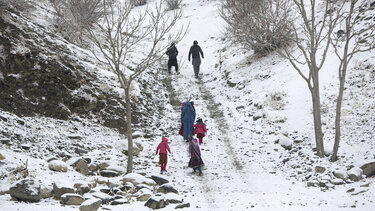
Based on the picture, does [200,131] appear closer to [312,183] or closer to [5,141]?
[312,183]

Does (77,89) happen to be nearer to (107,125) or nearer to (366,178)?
(107,125)

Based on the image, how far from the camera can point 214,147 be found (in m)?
11.6

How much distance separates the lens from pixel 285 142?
10812mm

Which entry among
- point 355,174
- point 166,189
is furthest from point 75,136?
point 355,174

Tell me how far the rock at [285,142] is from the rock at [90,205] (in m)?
6.70

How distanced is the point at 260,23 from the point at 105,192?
1343cm

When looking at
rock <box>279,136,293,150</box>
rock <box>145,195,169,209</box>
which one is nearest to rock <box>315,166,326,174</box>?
rock <box>279,136,293,150</box>

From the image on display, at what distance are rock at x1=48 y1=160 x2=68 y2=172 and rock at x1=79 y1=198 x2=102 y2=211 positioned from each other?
2.11 m

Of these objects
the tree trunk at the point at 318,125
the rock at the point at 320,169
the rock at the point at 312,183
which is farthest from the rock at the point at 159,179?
the tree trunk at the point at 318,125

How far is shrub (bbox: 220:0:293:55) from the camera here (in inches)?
421

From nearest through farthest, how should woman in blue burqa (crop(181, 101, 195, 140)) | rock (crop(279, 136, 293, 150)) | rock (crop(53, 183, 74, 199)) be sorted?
rock (crop(53, 183, 74, 199)) → rock (crop(279, 136, 293, 150)) → woman in blue burqa (crop(181, 101, 195, 140))

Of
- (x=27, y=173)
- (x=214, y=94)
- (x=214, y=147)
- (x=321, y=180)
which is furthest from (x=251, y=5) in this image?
(x=27, y=173)

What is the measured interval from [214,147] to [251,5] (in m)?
8.77

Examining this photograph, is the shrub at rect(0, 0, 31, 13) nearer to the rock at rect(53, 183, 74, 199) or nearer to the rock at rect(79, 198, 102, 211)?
the rock at rect(53, 183, 74, 199)
